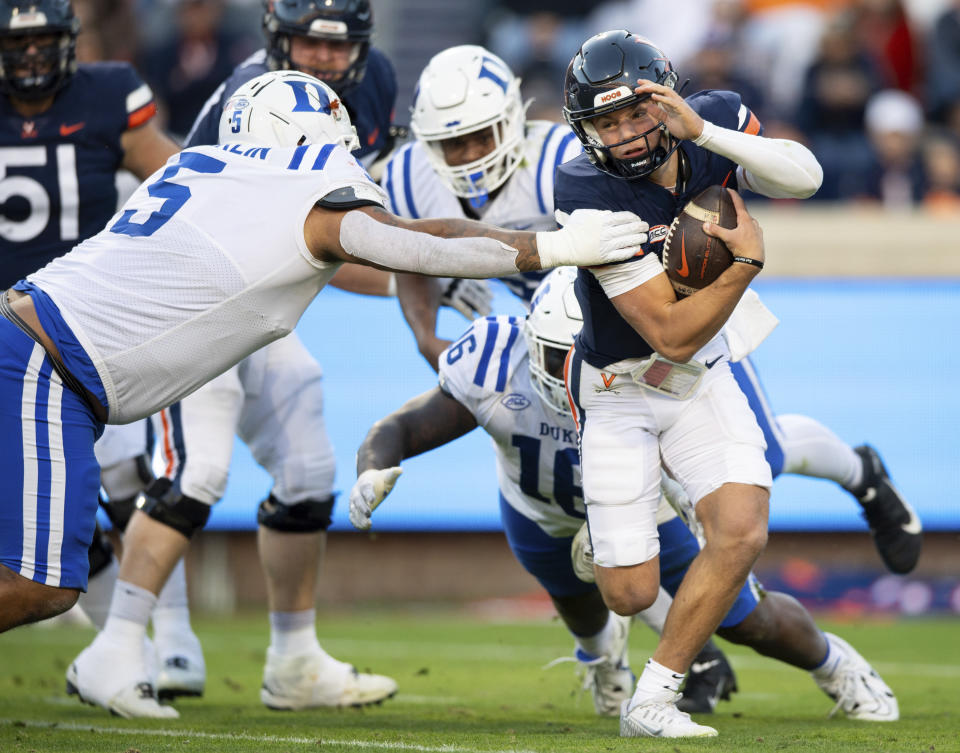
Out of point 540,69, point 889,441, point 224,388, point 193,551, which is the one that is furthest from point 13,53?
point 540,69

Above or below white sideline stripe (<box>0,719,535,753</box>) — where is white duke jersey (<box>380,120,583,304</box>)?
above

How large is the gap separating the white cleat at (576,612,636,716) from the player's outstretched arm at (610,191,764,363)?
1419 mm

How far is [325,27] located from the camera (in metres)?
5.39

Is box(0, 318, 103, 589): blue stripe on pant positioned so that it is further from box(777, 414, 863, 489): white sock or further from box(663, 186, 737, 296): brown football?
box(777, 414, 863, 489): white sock

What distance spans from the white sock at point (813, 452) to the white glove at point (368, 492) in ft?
5.45

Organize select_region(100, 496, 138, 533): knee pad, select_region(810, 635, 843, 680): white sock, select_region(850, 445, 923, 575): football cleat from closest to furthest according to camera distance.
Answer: select_region(810, 635, 843, 680): white sock, select_region(850, 445, 923, 575): football cleat, select_region(100, 496, 138, 533): knee pad

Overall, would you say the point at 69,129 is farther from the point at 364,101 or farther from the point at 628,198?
the point at 628,198

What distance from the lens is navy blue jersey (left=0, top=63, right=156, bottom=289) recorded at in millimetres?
5180

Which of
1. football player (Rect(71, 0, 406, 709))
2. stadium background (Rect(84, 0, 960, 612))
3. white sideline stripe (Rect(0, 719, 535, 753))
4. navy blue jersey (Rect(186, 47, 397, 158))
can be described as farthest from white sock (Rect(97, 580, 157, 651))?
stadium background (Rect(84, 0, 960, 612))

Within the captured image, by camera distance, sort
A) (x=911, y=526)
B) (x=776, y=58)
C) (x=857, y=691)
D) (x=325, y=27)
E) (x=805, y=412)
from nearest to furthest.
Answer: (x=857, y=691) → (x=325, y=27) → (x=911, y=526) → (x=805, y=412) → (x=776, y=58)

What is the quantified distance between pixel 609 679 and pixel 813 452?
1.10 meters

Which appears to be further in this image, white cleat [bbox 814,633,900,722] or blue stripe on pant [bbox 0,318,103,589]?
white cleat [bbox 814,633,900,722]

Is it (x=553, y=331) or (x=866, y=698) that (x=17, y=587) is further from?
(x=866, y=698)

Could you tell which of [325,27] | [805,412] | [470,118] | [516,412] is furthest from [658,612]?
[805,412]
